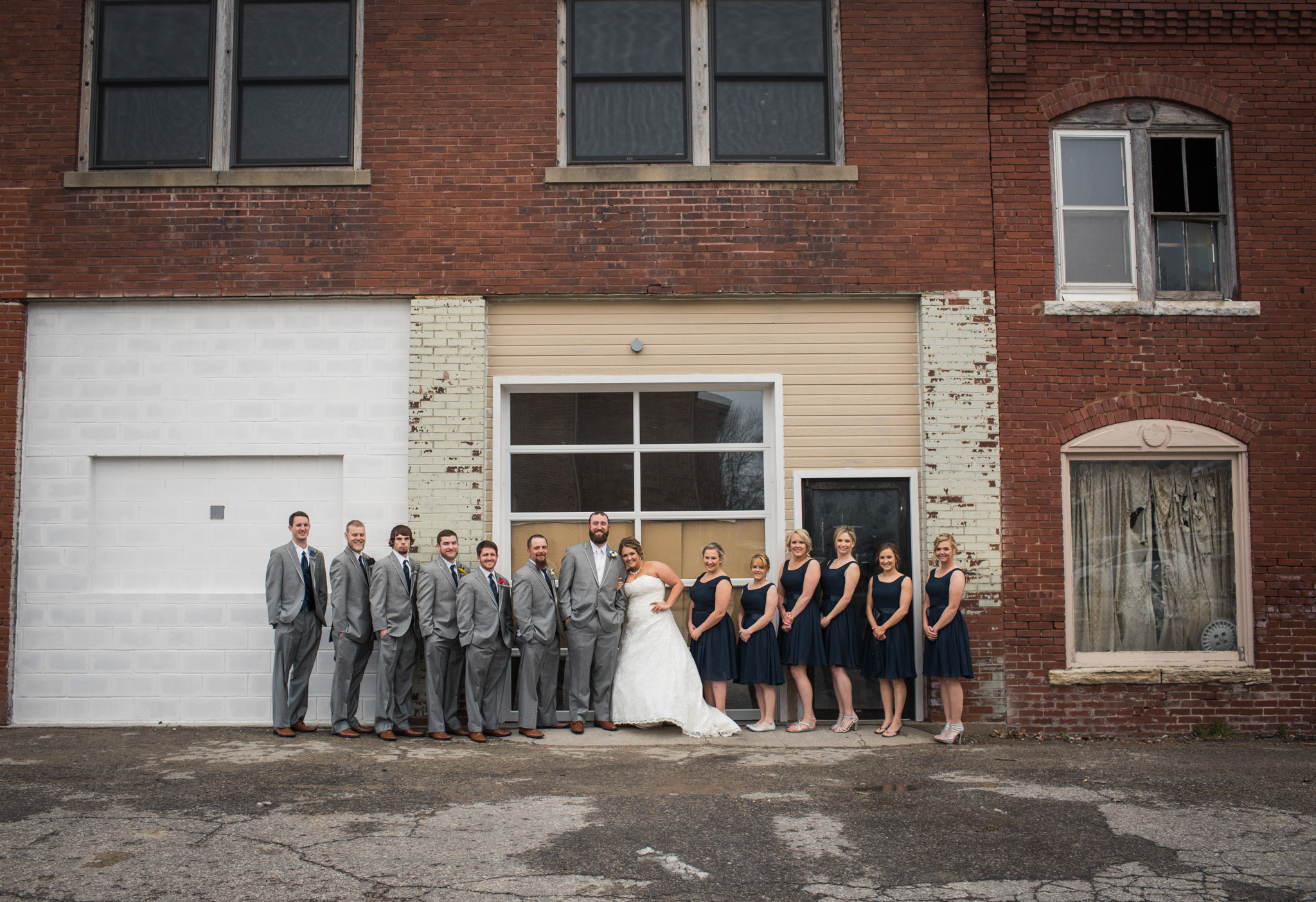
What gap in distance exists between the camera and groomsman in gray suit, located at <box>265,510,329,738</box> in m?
8.84

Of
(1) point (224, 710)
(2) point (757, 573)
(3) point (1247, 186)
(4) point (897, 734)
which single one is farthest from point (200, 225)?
(3) point (1247, 186)

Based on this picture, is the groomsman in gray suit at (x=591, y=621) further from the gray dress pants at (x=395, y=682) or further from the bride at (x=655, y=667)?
the gray dress pants at (x=395, y=682)

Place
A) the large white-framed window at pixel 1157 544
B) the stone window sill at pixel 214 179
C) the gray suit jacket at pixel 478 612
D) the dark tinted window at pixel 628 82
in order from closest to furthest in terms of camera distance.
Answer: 1. the gray suit jacket at pixel 478 612
2. the large white-framed window at pixel 1157 544
3. the stone window sill at pixel 214 179
4. the dark tinted window at pixel 628 82

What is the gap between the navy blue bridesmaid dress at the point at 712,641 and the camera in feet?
30.0

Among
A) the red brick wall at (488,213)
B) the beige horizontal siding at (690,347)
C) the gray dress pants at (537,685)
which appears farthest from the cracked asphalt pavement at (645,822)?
the red brick wall at (488,213)

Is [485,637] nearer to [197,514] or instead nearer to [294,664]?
[294,664]

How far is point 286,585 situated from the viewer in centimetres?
890

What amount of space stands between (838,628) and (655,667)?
1710 millimetres

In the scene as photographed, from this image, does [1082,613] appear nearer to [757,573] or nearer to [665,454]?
[757,573]

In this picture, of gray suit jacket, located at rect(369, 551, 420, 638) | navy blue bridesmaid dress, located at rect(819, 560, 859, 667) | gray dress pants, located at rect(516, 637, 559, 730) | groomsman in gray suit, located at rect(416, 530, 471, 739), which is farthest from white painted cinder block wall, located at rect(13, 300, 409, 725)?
navy blue bridesmaid dress, located at rect(819, 560, 859, 667)

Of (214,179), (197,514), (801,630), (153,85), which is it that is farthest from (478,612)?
(153,85)

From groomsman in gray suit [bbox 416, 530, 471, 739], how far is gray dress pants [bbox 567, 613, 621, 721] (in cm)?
98

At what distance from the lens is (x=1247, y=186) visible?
31.8 ft

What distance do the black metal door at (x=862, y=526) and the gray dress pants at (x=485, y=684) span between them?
299cm
